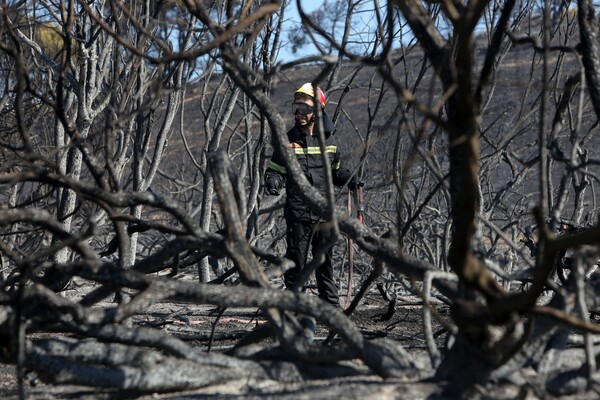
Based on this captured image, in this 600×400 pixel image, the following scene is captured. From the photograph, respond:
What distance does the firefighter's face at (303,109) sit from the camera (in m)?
6.71

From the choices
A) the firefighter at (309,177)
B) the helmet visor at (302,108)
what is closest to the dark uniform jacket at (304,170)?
the firefighter at (309,177)

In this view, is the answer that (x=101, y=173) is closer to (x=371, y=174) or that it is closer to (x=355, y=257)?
(x=355, y=257)

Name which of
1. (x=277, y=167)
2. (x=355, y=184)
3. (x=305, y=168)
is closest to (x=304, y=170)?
(x=305, y=168)

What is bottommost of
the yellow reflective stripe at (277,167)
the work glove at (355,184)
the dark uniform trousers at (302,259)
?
the dark uniform trousers at (302,259)

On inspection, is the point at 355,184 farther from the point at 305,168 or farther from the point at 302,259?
the point at 302,259

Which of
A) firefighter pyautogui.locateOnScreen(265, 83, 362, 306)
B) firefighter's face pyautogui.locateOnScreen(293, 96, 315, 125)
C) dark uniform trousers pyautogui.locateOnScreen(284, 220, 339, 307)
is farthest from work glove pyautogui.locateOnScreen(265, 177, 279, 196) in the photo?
firefighter's face pyautogui.locateOnScreen(293, 96, 315, 125)

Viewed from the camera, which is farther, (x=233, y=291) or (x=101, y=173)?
(x=101, y=173)

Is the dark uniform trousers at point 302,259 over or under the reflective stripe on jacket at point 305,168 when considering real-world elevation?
under

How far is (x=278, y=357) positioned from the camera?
11.4ft

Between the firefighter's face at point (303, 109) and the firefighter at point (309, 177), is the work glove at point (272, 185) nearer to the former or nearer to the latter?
the firefighter at point (309, 177)

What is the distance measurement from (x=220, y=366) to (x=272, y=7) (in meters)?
1.38

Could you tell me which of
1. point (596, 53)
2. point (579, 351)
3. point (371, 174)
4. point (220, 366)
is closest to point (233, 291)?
point (220, 366)

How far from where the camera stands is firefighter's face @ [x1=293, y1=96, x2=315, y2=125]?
6.71 m

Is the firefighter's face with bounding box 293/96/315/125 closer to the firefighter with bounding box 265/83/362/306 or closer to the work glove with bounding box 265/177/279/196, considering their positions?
the firefighter with bounding box 265/83/362/306
